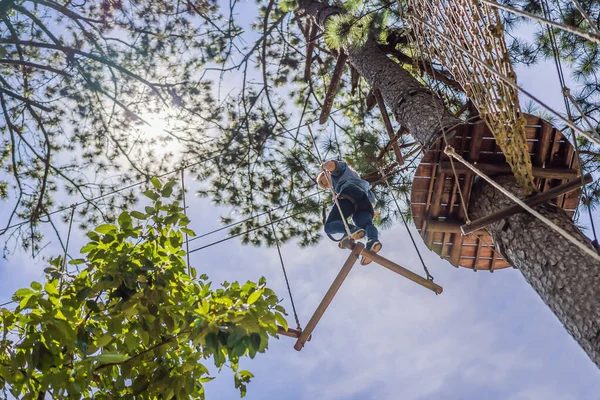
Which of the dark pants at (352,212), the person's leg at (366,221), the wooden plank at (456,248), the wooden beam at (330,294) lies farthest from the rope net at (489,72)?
the dark pants at (352,212)

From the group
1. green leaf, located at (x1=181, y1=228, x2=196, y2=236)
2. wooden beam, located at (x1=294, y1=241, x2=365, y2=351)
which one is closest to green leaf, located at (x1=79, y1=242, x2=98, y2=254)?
green leaf, located at (x1=181, y1=228, x2=196, y2=236)

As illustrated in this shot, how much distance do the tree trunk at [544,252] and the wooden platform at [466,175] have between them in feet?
0.35

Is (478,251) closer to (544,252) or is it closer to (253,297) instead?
(544,252)

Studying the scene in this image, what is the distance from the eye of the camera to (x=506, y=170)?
2385 mm

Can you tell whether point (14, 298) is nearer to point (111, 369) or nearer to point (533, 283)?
point (111, 369)

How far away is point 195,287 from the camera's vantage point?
179 cm

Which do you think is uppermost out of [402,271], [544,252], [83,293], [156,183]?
[156,183]

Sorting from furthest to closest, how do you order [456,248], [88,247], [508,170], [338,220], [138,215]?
[338,220]
[456,248]
[508,170]
[138,215]
[88,247]

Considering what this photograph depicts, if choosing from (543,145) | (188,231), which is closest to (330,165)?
(543,145)

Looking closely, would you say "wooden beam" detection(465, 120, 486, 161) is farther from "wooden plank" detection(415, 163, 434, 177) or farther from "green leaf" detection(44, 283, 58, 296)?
"green leaf" detection(44, 283, 58, 296)

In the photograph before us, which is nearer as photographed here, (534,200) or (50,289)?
(50,289)

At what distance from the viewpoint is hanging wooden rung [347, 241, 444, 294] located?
2.35 meters

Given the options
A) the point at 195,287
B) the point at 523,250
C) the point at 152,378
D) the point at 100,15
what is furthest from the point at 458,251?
the point at 100,15

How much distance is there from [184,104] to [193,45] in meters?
0.78
